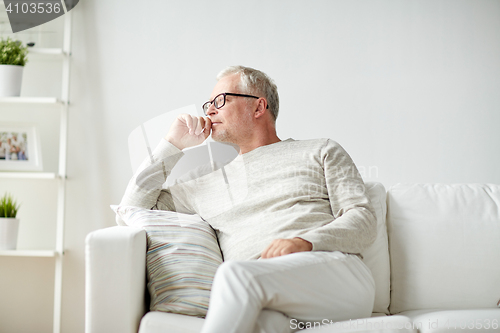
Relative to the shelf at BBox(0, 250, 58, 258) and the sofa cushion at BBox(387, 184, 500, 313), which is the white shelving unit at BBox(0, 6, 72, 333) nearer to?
the shelf at BBox(0, 250, 58, 258)

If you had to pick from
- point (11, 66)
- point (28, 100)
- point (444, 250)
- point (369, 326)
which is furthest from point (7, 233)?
point (444, 250)

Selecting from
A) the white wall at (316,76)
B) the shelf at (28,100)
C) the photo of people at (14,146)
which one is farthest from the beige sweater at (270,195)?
the photo of people at (14,146)

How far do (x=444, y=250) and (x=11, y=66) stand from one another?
78.5 inches

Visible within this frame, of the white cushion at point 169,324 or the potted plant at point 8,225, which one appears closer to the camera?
the white cushion at point 169,324

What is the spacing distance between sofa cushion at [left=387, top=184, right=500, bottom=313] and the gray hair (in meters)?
0.64

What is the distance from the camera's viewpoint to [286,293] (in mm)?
923

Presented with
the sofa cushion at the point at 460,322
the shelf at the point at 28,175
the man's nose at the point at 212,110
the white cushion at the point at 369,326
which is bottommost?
the sofa cushion at the point at 460,322

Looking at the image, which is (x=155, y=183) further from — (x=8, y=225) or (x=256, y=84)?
(x=8, y=225)

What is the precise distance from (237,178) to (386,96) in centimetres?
99

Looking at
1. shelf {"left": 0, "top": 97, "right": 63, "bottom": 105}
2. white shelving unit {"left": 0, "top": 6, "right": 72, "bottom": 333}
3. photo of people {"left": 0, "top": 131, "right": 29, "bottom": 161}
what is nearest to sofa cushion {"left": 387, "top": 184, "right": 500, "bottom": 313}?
white shelving unit {"left": 0, "top": 6, "right": 72, "bottom": 333}

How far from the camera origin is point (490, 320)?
3.76ft

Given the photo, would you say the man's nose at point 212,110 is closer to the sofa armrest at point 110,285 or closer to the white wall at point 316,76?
the white wall at point 316,76

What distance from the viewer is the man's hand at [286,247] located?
3.63 feet

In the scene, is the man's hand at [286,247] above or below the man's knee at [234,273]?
below
